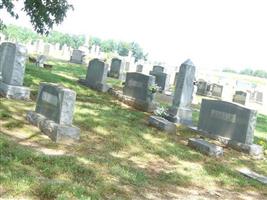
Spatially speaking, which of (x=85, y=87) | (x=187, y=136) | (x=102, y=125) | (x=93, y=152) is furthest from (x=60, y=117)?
(x=85, y=87)

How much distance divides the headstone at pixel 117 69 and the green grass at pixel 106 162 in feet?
40.0

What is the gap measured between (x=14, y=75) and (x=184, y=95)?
5.61m

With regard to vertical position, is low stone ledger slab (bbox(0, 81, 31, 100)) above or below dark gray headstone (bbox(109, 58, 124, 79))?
below

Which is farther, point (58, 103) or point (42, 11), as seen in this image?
point (42, 11)

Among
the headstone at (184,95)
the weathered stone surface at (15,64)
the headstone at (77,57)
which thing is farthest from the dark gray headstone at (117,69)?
the weathered stone surface at (15,64)

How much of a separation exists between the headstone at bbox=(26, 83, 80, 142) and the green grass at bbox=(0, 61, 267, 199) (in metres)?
0.21

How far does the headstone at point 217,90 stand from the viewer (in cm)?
2780

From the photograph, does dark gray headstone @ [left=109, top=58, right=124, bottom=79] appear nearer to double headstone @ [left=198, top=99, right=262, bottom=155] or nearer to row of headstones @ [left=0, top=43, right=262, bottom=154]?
row of headstones @ [left=0, top=43, right=262, bottom=154]

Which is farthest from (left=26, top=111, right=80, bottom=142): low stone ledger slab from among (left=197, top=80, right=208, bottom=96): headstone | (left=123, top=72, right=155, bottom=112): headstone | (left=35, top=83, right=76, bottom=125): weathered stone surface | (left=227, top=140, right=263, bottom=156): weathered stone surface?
(left=197, top=80, right=208, bottom=96): headstone

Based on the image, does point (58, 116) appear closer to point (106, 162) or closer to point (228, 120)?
point (106, 162)

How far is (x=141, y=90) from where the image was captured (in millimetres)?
15641

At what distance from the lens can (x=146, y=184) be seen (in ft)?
22.5

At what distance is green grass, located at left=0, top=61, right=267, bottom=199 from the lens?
5684mm

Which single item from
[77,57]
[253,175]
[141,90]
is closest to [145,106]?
[141,90]
